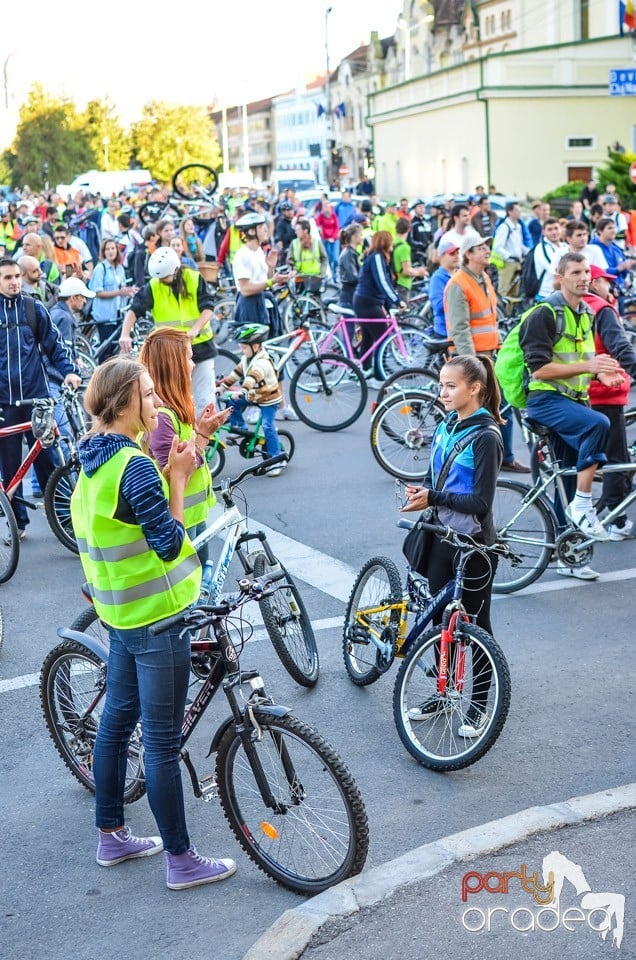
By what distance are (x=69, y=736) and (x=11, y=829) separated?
427 millimetres

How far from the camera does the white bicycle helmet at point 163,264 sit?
9625 millimetres

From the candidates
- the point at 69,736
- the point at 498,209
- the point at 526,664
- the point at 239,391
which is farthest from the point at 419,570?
the point at 498,209

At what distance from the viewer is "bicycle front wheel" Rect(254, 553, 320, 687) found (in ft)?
19.3

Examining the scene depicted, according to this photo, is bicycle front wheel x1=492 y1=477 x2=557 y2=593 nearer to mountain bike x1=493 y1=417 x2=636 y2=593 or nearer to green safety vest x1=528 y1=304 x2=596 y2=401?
mountain bike x1=493 y1=417 x2=636 y2=593

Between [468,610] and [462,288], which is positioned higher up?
[462,288]

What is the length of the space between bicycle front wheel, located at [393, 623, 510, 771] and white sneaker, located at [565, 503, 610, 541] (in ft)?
7.49

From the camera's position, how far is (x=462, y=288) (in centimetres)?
993

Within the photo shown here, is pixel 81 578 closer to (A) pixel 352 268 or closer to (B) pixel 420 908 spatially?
(B) pixel 420 908

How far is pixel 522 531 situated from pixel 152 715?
12.2 ft

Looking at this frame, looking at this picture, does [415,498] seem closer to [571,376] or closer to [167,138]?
[571,376]

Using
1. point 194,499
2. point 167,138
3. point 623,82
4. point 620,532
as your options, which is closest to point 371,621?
point 194,499

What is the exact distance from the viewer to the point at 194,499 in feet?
17.8

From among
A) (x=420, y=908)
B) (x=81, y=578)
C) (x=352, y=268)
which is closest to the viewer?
(x=420, y=908)

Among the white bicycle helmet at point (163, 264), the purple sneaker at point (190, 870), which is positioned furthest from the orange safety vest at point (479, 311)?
the purple sneaker at point (190, 870)
